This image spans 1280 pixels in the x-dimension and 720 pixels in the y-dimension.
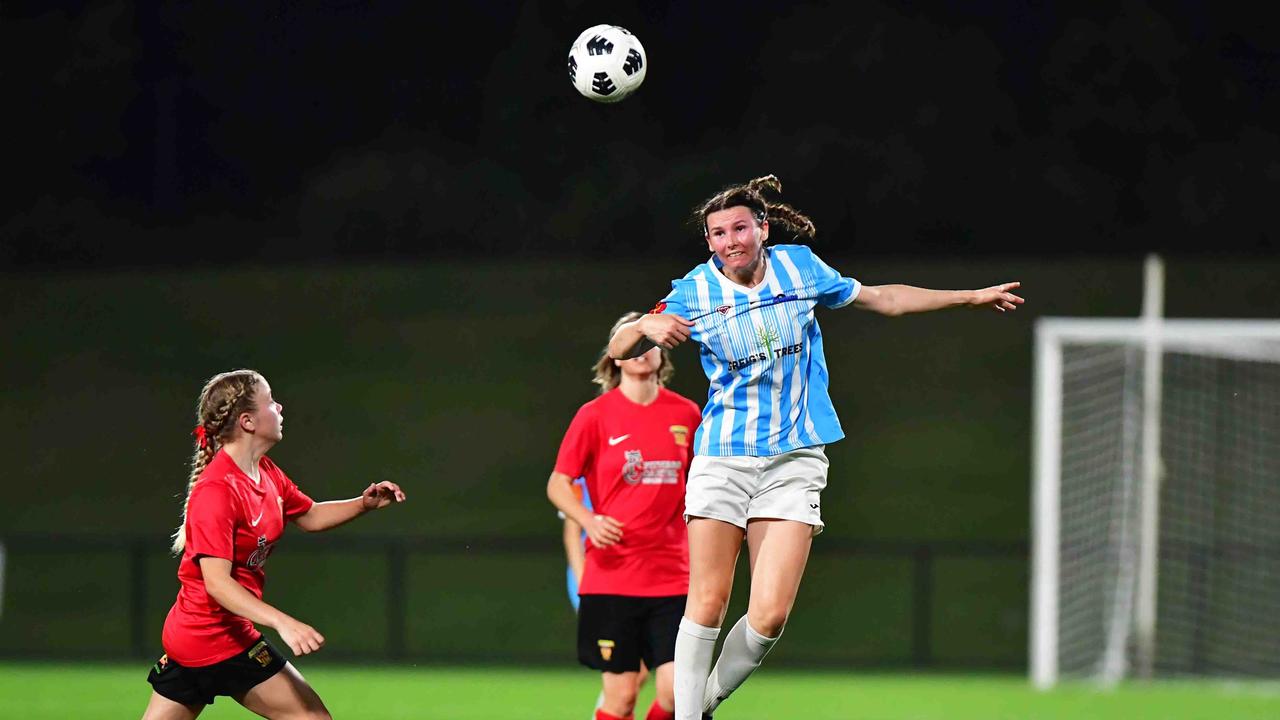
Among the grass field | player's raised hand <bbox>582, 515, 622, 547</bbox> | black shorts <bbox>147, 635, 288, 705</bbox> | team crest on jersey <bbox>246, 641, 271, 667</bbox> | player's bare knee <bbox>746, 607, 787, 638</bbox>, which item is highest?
player's raised hand <bbox>582, 515, 622, 547</bbox>

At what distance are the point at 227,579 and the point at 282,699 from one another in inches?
16.0

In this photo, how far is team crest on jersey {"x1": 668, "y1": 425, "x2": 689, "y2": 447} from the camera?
5832 millimetres

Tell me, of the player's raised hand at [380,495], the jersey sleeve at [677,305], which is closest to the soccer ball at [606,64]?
the jersey sleeve at [677,305]

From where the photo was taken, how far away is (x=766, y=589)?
183 inches

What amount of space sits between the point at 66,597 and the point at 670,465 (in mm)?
7564

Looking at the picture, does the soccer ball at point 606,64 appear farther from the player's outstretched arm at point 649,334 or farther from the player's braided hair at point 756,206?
the player's outstretched arm at point 649,334

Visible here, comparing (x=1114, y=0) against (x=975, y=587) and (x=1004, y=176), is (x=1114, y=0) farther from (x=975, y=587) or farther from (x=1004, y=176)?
(x=975, y=587)

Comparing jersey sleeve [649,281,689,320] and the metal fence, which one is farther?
the metal fence

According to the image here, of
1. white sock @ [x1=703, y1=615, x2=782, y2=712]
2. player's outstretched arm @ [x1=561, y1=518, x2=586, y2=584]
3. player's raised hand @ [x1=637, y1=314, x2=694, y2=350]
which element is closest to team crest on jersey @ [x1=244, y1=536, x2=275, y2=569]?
player's raised hand @ [x1=637, y1=314, x2=694, y2=350]

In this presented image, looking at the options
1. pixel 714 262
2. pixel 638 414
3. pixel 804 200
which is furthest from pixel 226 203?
pixel 714 262

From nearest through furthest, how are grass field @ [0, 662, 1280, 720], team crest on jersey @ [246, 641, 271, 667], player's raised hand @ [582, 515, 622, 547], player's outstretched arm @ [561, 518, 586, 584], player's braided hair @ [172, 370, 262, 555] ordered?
1. team crest on jersey @ [246, 641, 271, 667]
2. player's braided hair @ [172, 370, 262, 555]
3. player's raised hand @ [582, 515, 622, 547]
4. player's outstretched arm @ [561, 518, 586, 584]
5. grass field @ [0, 662, 1280, 720]

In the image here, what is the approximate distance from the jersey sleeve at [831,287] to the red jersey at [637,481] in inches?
44.9

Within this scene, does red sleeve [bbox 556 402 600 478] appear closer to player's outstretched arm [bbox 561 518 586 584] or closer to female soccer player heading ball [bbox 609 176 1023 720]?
player's outstretched arm [bbox 561 518 586 584]

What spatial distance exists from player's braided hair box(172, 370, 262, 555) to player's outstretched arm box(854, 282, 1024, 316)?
1.82 m
